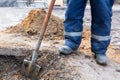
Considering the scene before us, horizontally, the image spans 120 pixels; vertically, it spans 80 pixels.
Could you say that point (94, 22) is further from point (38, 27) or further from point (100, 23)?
point (38, 27)

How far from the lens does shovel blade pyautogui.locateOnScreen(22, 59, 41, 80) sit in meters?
3.25

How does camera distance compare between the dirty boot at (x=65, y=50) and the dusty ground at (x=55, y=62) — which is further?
the dirty boot at (x=65, y=50)

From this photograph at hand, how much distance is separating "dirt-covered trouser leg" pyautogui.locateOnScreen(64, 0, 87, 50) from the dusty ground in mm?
160

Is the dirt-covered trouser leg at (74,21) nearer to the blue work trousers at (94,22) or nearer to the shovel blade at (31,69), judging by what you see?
the blue work trousers at (94,22)

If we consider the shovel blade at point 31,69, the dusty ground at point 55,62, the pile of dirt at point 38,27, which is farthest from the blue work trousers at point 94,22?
the pile of dirt at point 38,27

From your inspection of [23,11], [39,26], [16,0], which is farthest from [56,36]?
[16,0]

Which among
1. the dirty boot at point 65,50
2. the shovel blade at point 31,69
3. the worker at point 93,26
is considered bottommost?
the shovel blade at point 31,69

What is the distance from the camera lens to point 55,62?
3299mm

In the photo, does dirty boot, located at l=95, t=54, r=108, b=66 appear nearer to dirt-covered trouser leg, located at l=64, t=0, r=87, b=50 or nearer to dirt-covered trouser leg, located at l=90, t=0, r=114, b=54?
dirt-covered trouser leg, located at l=90, t=0, r=114, b=54

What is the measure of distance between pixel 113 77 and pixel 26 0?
17.7 feet

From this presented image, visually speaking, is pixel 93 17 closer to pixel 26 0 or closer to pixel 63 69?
pixel 63 69

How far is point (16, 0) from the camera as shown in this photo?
335 inches

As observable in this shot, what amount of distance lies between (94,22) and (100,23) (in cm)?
7

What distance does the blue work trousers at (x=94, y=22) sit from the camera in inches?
129
